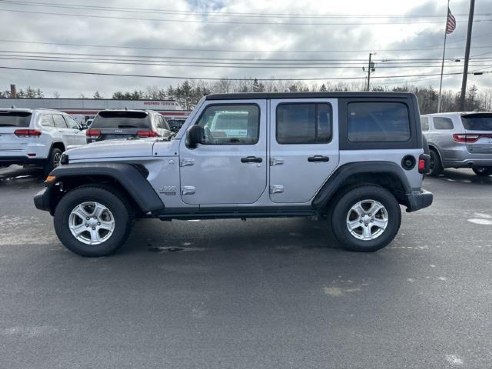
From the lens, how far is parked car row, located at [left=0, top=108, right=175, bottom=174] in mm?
9773

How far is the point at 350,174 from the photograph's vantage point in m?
4.88

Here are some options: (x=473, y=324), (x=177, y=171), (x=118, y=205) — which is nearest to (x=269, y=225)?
(x=177, y=171)

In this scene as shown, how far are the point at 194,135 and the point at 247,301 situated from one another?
201 centimetres

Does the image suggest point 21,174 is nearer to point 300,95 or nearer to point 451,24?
point 300,95

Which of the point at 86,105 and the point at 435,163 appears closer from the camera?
the point at 435,163

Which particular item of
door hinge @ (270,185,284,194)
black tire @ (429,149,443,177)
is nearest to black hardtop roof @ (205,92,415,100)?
door hinge @ (270,185,284,194)

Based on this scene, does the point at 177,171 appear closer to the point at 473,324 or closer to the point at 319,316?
the point at 319,316

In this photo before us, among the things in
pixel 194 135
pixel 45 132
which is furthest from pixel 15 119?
pixel 194 135

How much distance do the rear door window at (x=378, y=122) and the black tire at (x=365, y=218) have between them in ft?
2.12

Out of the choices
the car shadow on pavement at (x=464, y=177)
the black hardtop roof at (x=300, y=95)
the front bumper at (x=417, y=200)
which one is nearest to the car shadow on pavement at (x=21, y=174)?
the black hardtop roof at (x=300, y=95)

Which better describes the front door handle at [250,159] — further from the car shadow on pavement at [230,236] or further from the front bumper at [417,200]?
the front bumper at [417,200]

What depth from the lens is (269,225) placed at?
6.36m

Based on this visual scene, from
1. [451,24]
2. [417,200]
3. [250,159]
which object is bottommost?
[417,200]

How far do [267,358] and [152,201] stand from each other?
2.55 metres
